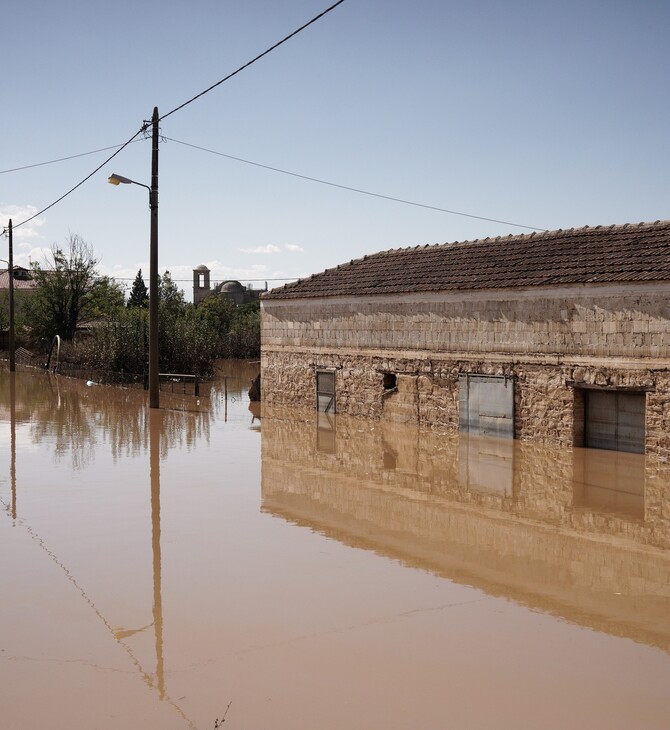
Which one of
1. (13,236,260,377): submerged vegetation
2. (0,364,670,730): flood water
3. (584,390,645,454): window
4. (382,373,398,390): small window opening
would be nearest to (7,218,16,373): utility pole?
(13,236,260,377): submerged vegetation

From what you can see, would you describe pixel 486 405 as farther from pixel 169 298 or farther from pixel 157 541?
pixel 169 298

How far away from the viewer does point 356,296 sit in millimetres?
22797

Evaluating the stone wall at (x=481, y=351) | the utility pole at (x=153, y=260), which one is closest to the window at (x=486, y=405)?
the stone wall at (x=481, y=351)

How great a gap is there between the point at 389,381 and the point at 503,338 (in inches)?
163

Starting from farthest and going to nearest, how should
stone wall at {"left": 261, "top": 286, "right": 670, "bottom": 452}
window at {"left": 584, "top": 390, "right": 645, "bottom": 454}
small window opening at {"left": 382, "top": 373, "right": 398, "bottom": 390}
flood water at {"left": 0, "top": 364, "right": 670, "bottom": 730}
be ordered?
1. small window opening at {"left": 382, "top": 373, "right": 398, "bottom": 390}
2. window at {"left": 584, "top": 390, "right": 645, "bottom": 454}
3. stone wall at {"left": 261, "top": 286, "right": 670, "bottom": 452}
4. flood water at {"left": 0, "top": 364, "right": 670, "bottom": 730}

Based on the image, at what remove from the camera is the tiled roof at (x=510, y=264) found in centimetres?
1723

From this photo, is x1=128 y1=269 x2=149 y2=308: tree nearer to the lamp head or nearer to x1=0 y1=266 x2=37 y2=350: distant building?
x1=0 y1=266 x2=37 y2=350: distant building

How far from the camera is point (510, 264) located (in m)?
19.8

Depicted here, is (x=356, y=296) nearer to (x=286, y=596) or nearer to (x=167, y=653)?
(x=286, y=596)

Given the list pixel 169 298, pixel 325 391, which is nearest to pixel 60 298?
pixel 169 298

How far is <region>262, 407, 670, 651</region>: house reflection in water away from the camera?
8.65 metres

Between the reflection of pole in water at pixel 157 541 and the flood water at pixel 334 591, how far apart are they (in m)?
0.03

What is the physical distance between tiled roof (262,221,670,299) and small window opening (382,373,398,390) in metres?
2.24

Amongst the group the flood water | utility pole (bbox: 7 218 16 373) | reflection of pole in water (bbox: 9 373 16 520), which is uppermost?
utility pole (bbox: 7 218 16 373)
